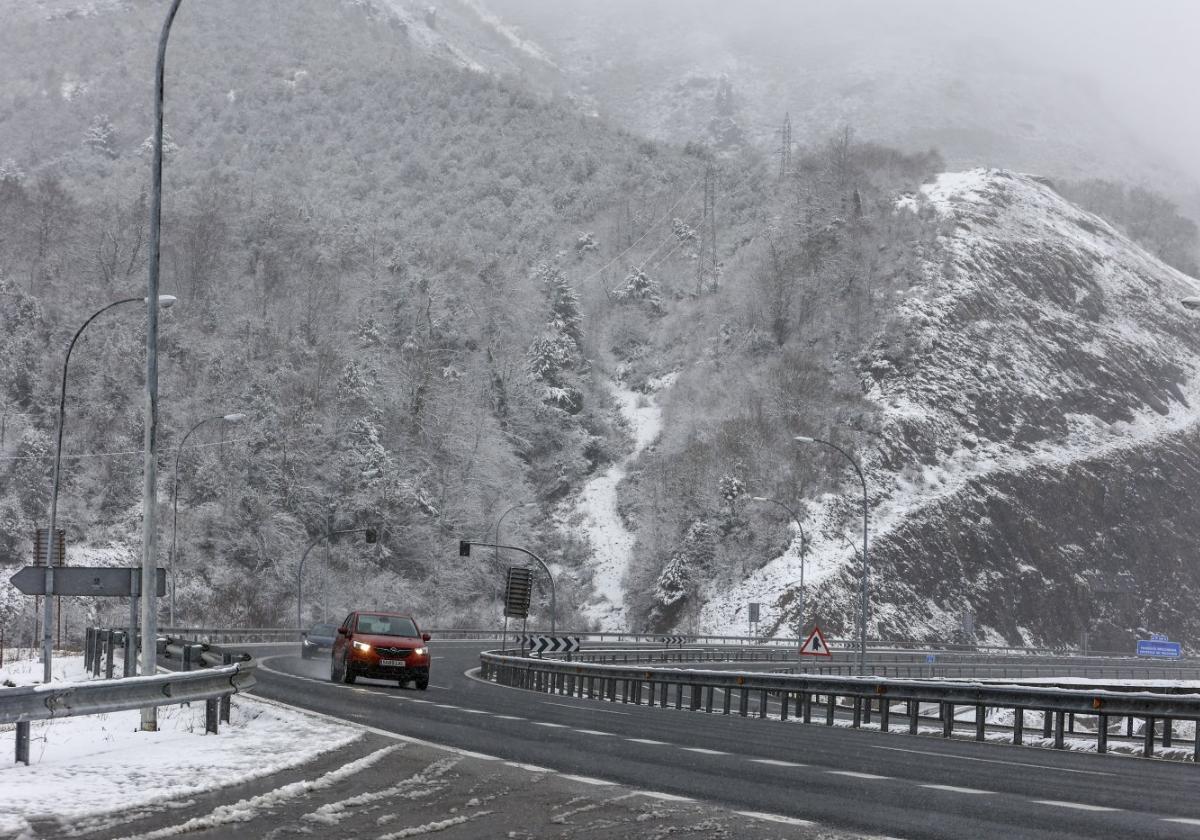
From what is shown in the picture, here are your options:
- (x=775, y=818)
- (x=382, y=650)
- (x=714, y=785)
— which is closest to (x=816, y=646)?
(x=382, y=650)

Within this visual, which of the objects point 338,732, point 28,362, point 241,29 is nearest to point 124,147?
point 241,29

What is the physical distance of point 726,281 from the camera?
12756 cm

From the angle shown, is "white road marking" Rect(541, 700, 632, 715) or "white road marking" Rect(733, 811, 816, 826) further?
"white road marking" Rect(541, 700, 632, 715)

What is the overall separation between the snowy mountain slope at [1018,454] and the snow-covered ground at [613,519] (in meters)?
9.94

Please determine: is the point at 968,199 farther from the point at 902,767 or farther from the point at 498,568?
the point at 902,767

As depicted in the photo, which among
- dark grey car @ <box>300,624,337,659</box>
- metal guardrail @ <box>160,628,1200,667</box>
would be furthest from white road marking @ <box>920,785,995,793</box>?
metal guardrail @ <box>160,628,1200,667</box>

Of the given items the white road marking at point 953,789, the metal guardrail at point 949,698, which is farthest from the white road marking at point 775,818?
the metal guardrail at point 949,698

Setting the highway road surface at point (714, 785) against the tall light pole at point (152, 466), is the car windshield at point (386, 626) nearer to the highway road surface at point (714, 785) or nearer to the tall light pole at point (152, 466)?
the highway road surface at point (714, 785)

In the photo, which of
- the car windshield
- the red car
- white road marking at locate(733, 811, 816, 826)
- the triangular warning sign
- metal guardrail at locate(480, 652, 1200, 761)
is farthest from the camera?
the triangular warning sign

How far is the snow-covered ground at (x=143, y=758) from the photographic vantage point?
33.2 feet

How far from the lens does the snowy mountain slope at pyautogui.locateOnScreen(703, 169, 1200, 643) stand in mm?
84125

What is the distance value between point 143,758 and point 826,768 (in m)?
7.09

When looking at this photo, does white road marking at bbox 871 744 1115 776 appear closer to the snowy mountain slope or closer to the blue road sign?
the blue road sign

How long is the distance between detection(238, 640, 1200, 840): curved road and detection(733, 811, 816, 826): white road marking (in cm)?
16
